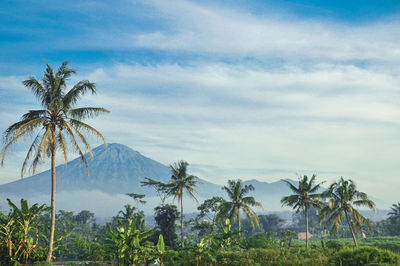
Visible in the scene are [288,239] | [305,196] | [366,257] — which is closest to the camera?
[366,257]

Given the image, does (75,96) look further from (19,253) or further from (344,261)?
(344,261)

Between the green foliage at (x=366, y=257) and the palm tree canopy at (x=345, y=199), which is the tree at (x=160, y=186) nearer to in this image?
the palm tree canopy at (x=345, y=199)

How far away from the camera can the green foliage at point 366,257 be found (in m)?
15.7

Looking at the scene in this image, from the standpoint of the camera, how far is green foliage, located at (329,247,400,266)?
15719 mm

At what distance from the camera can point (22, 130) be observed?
19.7 metres

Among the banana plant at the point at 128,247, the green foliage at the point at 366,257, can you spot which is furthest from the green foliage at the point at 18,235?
the green foliage at the point at 366,257

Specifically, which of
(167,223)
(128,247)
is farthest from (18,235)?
(167,223)

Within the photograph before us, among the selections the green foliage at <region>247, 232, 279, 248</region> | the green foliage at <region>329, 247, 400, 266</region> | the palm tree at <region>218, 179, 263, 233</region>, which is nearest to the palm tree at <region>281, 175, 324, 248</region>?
the palm tree at <region>218, 179, 263, 233</region>

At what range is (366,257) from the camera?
16.0 meters

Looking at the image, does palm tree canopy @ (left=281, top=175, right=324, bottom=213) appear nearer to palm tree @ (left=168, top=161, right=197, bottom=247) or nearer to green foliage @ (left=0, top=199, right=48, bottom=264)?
palm tree @ (left=168, top=161, right=197, bottom=247)

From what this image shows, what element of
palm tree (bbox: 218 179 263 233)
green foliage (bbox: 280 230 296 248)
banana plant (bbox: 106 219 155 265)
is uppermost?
palm tree (bbox: 218 179 263 233)

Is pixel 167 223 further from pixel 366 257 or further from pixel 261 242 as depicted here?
pixel 366 257

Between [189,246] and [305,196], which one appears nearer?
[189,246]

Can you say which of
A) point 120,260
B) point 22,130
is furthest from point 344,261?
point 22,130
